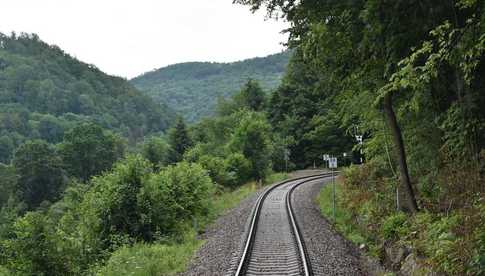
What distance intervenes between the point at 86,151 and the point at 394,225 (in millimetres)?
81466

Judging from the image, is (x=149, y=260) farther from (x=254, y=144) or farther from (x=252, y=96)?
(x=252, y=96)

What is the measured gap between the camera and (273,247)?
1277cm

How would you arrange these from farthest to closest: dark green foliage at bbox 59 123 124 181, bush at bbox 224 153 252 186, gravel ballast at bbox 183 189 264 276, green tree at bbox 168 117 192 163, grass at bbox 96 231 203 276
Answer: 1. dark green foliage at bbox 59 123 124 181
2. green tree at bbox 168 117 192 163
3. bush at bbox 224 153 252 186
4. grass at bbox 96 231 203 276
5. gravel ballast at bbox 183 189 264 276

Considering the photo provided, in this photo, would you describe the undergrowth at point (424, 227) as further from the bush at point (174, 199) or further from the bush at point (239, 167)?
the bush at point (239, 167)

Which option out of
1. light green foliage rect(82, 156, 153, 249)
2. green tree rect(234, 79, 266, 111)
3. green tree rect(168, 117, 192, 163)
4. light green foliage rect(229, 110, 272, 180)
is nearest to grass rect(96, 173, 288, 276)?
light green foliage rect(82, 156, 153, 249)

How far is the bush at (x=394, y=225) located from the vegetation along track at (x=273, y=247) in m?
2.33

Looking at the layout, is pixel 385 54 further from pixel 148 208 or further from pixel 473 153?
pixel 148 208

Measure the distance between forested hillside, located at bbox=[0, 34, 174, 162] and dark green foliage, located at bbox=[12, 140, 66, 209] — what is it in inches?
2763

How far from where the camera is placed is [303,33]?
45.8ft

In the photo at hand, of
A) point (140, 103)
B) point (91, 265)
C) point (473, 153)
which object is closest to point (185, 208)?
point (91, 265)

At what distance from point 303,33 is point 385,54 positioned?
9.39 feet

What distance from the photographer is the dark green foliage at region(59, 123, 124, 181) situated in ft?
276

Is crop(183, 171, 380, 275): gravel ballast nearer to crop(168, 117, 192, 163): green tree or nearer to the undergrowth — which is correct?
the undergrowth

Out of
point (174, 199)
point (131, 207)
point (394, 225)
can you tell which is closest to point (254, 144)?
point (174, 199)
